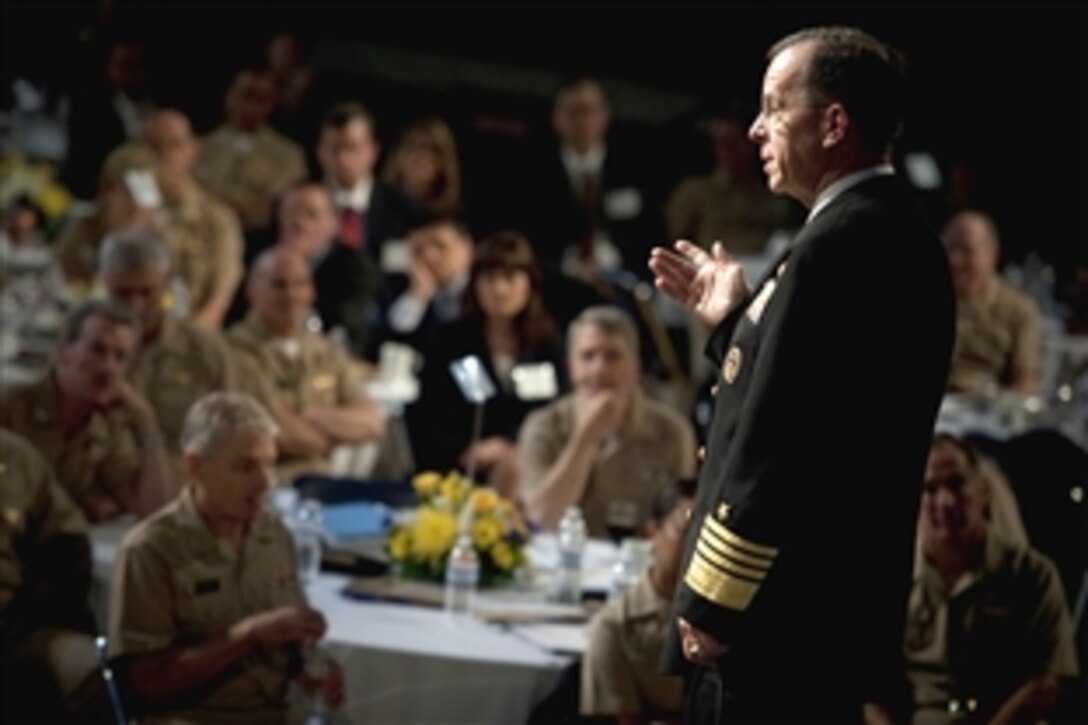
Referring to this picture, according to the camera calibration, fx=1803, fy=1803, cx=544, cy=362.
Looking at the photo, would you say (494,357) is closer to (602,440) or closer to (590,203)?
(602,440)

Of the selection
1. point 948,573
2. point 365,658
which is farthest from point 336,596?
point 948,573

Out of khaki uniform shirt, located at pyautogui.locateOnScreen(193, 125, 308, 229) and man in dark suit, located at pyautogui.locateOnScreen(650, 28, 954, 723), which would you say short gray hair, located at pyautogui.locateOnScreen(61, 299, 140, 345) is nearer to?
man in dark suit, located at pyautogui.locateOnScreen(650, 28, 954, 723)

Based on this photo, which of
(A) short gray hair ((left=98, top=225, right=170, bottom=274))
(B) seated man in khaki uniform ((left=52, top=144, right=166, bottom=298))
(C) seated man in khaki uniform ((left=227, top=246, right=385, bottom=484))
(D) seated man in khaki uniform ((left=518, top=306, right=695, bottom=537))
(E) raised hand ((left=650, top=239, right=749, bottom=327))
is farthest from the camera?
(B) seated man in khaki uniform ((left=52, top=144, right=166, bottom=298))

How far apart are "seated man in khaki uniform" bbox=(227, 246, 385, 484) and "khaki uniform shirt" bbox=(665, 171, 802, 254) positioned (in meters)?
3.22

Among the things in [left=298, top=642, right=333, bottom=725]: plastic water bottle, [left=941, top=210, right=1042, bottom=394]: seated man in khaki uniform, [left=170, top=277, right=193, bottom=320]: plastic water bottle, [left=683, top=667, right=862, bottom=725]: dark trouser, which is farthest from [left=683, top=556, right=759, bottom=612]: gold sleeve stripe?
[left=941, top=210, right=1042, bottom=394]: seated man in khaki uniform

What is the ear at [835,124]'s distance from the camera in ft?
8.38

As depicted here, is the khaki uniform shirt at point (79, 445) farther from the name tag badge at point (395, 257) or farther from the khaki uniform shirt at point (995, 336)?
the khaki uniform shirt at point (995, 336)

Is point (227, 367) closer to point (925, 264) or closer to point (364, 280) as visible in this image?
point (364, 280)

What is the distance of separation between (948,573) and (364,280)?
4.09 metres

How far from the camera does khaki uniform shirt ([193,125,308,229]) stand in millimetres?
8742

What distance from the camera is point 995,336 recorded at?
7.67m

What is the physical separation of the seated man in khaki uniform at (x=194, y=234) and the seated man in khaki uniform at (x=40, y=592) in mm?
3734

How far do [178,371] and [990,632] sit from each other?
276 centimetres

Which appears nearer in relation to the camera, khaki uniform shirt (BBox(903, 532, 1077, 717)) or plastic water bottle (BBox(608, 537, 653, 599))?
khaki uniform shirt (BBox(903, 532, 1077, 717))
